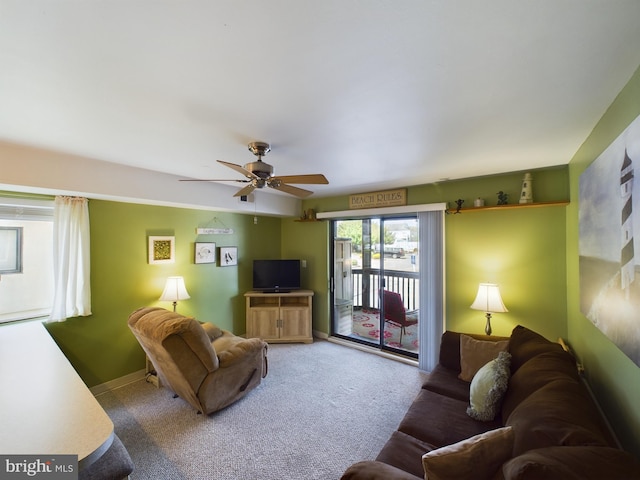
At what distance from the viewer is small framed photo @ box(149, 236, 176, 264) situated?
334 centimetres

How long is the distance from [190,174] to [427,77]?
9.18 ft

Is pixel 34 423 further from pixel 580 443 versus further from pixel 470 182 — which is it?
pixel 470 182

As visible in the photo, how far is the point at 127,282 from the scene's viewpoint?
314 centimetres

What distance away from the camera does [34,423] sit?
1.14 metres

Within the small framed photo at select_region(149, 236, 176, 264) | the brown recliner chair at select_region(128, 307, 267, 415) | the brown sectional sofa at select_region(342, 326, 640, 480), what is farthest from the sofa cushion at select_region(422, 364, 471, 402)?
the small framed photo at select_region(149, 236, 176, 264)

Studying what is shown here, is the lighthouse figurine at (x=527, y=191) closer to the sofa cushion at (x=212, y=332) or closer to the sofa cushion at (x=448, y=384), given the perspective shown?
the sofa cushion at (x=448, y=384)

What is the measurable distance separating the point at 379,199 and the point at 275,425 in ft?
10.2

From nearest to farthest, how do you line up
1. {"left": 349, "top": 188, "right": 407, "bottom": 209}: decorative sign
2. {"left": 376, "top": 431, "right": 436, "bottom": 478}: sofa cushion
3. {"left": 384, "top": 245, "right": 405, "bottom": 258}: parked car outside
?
{"left": 376, "top": 431, "right": 436, "bottom": 478}: sofa cushion
{"left": 349, "top": 188, "right": 407, "bottom": 209}: decorative sign
{"left": 384, "top": 245, "right": 405, "bottom": 258}: parked car outside

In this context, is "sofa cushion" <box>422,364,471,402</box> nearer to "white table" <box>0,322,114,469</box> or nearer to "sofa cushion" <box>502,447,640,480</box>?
"sofa cushion" <box>502,447,640,480</box>

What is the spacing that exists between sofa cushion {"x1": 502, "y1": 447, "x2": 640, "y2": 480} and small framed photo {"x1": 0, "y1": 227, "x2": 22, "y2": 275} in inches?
163

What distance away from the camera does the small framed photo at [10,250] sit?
100 inches

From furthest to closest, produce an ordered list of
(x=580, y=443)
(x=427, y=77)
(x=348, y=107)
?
(x=348, y=107)
(x=427, y=77)
(x=580, y=443)

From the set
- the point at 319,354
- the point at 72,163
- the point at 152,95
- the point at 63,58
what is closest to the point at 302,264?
the point at 319,354

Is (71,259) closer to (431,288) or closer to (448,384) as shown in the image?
(448,384)
